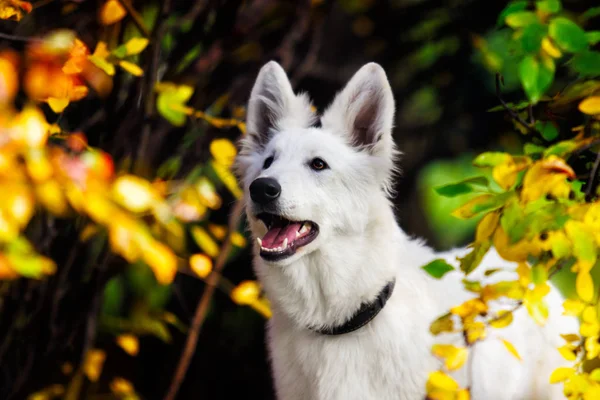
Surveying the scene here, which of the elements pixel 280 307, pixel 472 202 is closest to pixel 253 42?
pixel 280 307

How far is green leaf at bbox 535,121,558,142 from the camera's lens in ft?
7.38

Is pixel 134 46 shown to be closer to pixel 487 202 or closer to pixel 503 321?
pixel 487 202

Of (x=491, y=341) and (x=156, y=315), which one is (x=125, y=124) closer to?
(x=156, y=315)

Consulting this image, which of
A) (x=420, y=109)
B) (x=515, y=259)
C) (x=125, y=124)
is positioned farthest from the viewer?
(x=420, y=109)

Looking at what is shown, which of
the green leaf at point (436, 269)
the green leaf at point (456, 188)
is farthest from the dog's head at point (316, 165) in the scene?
the green leaf at point (456, 188)

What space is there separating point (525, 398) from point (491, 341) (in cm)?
31

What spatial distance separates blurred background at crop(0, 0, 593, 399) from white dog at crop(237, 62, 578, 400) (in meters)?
1.08

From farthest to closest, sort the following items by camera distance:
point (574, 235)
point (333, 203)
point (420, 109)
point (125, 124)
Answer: point (420, 109)
point (125, 124)
point (333, 203)
point (574, 235)

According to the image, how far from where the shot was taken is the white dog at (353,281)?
9.02 ft

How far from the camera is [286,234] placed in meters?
2.79

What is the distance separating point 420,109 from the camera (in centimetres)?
494

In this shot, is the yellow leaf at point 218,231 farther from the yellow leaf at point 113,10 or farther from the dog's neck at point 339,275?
the yellow leaf at point 113,10

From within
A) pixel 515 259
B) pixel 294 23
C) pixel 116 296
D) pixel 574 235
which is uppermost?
pixel 574 235

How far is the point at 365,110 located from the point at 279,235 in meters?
0.66
